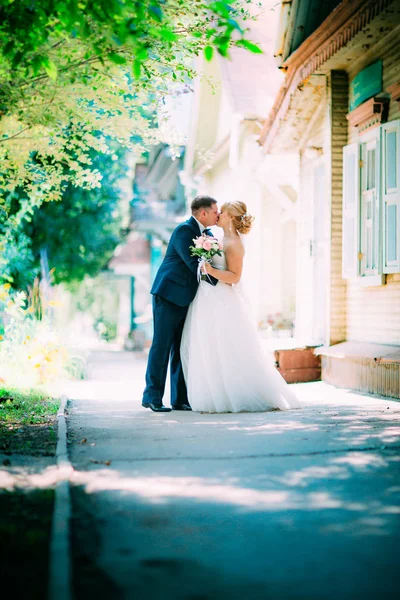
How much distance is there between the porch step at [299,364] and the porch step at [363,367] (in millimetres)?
192

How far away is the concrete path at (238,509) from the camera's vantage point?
115 inches

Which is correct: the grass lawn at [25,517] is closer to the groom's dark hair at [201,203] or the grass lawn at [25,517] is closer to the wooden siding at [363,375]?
the groom's dark hair at [201,203]

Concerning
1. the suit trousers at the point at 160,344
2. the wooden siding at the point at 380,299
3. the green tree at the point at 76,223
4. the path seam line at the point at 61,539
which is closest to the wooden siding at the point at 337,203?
the wooden siding at the point at 380,299

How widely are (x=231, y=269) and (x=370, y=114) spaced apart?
310 centimetres

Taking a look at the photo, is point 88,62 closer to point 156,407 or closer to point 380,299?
point 156,407

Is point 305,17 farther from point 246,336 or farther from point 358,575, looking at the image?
point 358,575

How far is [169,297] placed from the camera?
26.8ft

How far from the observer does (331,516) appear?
376 centimetres

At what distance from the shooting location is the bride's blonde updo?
27.1 ft

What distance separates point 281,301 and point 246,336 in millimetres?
9995

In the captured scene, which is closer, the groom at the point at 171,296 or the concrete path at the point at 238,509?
the concrete path at the point at 238,509

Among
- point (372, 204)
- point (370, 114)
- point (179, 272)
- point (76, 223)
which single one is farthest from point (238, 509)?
point (76, 223)

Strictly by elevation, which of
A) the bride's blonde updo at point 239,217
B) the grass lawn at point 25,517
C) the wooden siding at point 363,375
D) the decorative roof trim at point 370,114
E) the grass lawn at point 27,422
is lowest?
the grass lawn at point 25,517

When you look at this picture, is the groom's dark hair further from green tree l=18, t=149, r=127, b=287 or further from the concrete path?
green tree l=18, t=149, r=127, b=287
